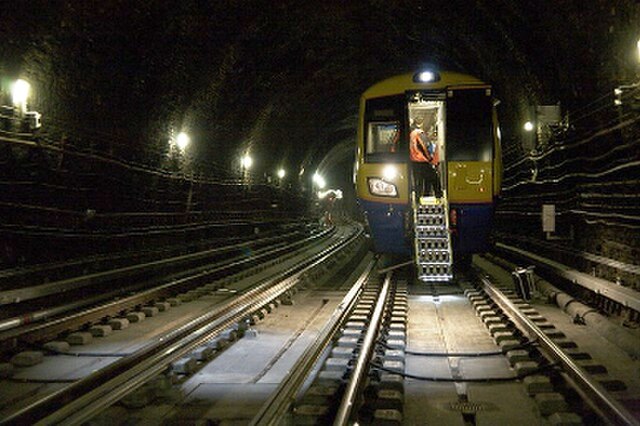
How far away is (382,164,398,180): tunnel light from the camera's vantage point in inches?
402

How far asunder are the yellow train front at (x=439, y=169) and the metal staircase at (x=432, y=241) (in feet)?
0.06

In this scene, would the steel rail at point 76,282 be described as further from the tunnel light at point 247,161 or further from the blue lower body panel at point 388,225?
the tunnel light at point 247,161

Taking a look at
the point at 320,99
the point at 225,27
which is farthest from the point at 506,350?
the point at 320,99

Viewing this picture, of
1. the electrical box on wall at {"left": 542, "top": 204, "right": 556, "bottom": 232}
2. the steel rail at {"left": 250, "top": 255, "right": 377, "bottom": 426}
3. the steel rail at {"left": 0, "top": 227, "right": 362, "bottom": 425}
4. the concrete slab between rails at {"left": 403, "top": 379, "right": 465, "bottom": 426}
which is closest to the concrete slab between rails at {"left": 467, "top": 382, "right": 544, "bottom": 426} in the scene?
the concrete slab between rails at {"left": 403, "top": 379, "right": 465, "bottom": 426}

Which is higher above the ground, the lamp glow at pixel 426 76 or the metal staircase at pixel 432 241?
the lamp glow at pixel 426 76

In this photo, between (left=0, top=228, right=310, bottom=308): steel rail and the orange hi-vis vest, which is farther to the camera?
the orange hi-vis vest

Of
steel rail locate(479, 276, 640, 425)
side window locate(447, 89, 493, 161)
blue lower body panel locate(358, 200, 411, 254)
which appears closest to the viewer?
steel rail locate(479, 276, 640, 425)

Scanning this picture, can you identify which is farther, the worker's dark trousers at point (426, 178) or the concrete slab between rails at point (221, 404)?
the worker's dark trousers at point (426, 178)

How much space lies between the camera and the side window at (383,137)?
10.5 meters

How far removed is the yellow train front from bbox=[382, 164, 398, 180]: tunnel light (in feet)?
0.06

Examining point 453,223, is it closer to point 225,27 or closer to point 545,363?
point 545,363

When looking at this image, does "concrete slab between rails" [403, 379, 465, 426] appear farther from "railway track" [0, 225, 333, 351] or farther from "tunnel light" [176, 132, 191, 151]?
"tunnel light" [176, 132, 191, 151]

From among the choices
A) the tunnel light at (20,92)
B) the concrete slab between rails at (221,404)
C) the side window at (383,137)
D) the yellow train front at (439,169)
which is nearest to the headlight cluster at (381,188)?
the yellow train front at (439,169)

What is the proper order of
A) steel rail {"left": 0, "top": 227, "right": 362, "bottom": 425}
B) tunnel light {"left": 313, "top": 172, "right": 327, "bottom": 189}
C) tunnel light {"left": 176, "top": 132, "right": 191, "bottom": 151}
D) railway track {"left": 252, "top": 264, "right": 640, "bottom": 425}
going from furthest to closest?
tunnel light {"left": 313, "top": 172, "right": 327, "bottom": 189} → tunnel light {"left": 176, "top": 132, "right": 191, "bottom": 151} → railway track {"left": 252, "top": 264, "right": 640, "bottom": 425} → steel rail {"left": 0, "top": 227, "right": 362, "bottom": 425}
